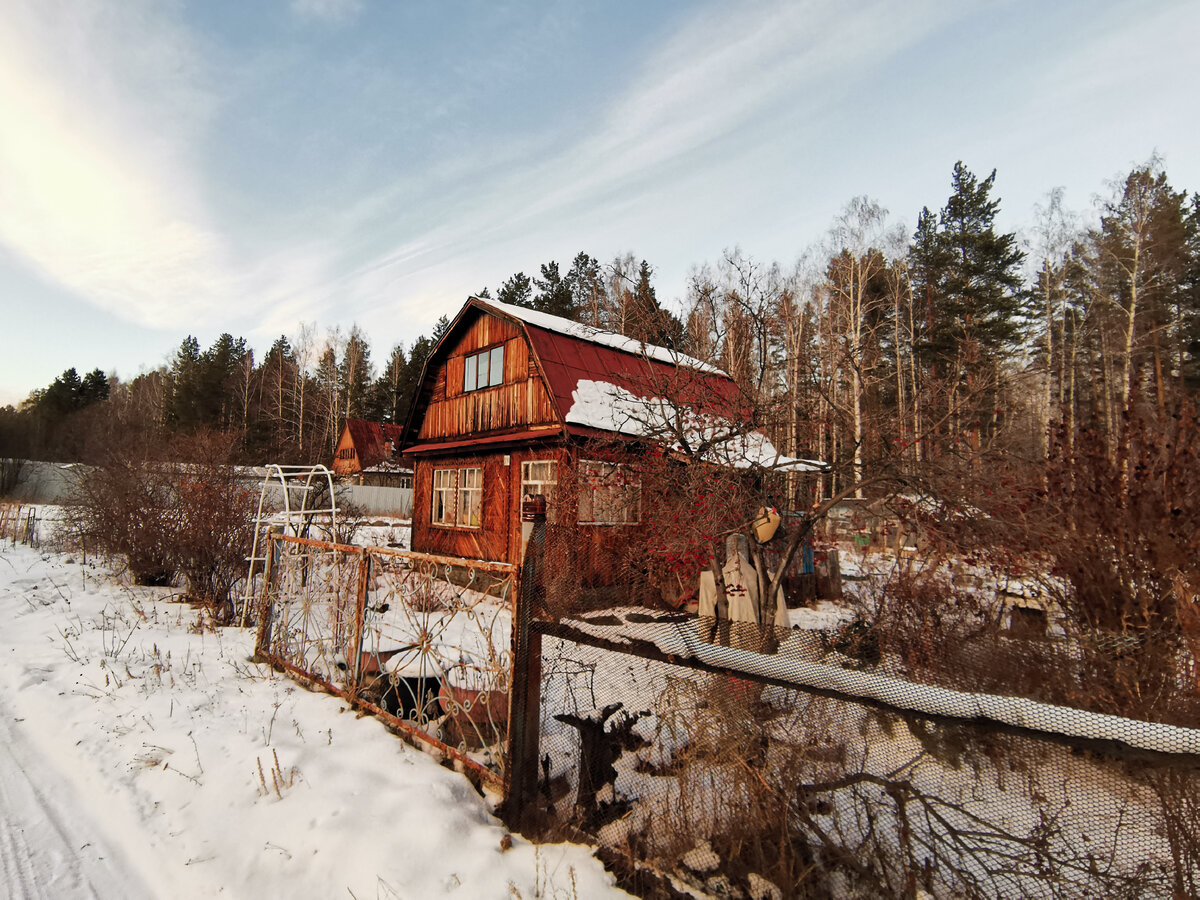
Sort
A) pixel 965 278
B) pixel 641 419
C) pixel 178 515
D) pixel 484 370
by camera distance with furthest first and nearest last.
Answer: pixel 965 278 < pixel 484 370 < pixel 178 515 < pixel 641 419

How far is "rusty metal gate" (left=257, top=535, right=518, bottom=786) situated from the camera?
3.52 m

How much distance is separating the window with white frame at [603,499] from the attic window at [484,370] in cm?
410

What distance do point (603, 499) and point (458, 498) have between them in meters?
5.11

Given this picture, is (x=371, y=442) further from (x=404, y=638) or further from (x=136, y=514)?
(x=404, y=638)

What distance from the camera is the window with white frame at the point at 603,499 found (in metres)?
10.0

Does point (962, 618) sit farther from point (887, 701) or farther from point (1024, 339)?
point (1024, 339)

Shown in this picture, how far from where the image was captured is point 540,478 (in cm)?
1226

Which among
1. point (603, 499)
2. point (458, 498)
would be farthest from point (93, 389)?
point (603, 499)

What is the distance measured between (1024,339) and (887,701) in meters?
31.3

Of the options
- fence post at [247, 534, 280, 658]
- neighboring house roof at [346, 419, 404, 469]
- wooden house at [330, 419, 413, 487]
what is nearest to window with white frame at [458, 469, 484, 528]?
fence post at [247, 534, 280, 658]

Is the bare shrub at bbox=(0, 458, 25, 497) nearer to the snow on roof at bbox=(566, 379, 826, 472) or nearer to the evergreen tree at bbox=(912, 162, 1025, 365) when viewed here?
the snow on roof at bbox=(566, 379, 826, 472)

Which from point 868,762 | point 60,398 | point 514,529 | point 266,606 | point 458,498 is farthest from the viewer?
point 60,398

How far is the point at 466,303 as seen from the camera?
14438 millimetres

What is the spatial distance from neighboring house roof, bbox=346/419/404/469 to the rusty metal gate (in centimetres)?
3330
